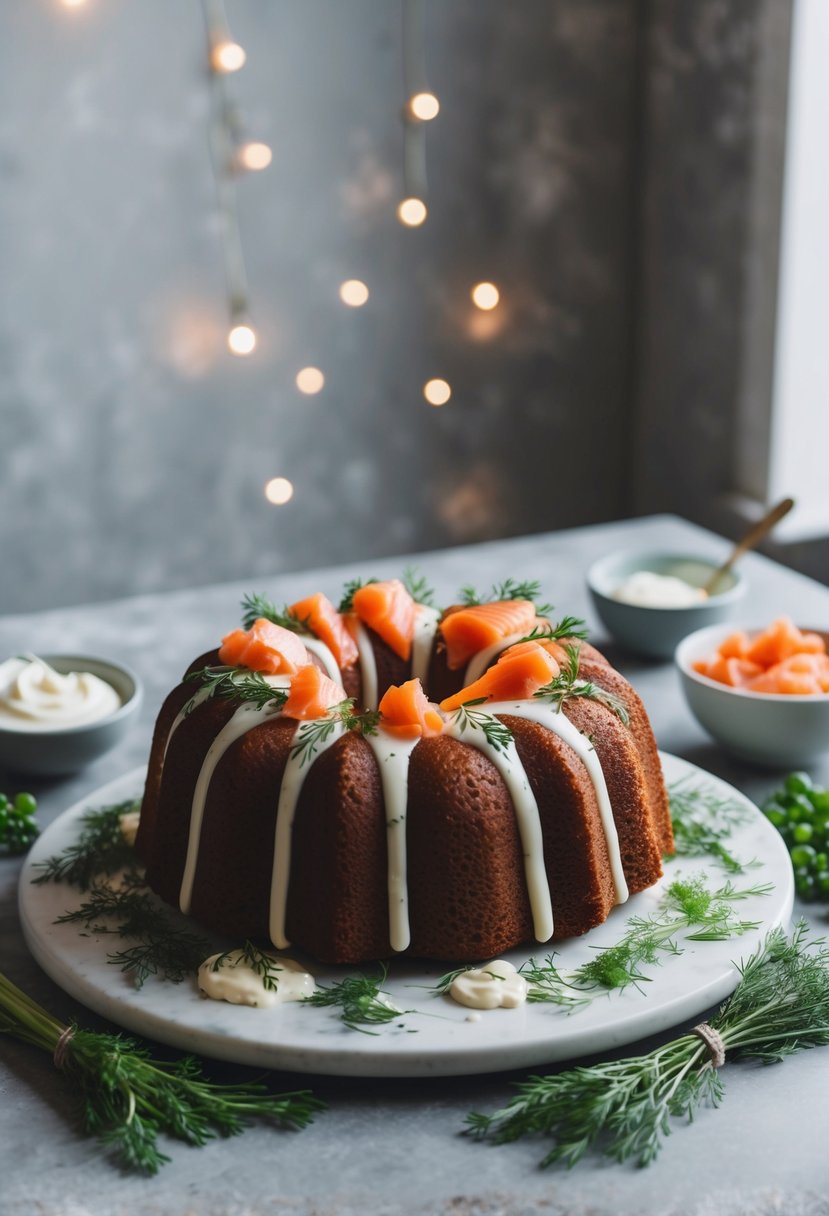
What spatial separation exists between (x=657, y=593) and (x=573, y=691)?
3.47ft

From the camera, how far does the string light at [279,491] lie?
15.4 ft

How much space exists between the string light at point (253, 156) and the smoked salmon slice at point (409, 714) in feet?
10.9

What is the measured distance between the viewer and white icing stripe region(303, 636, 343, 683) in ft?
6.46

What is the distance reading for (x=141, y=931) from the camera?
1.77m

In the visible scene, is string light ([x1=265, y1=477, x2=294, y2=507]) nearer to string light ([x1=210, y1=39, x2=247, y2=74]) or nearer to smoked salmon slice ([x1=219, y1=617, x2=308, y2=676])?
string light ([x1=210, y1=39, x2=247, y2=74])

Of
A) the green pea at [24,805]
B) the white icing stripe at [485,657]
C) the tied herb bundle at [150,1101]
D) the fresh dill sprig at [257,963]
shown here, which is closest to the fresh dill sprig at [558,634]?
the white icing stripe at [485,657]

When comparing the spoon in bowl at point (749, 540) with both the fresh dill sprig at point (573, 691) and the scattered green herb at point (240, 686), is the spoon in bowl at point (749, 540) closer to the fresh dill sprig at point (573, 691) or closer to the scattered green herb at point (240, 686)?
the fresh dill sprig at point (573, 691)

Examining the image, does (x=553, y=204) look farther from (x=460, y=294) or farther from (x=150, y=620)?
(x=150, y=620)

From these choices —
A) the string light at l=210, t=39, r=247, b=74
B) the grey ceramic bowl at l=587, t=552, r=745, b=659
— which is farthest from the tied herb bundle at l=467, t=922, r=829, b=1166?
the string light at l=210, t=39, r=247, b=74

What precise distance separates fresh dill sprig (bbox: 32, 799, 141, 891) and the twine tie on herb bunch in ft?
2.80

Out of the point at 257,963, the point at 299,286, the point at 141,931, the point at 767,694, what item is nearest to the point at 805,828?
the point at 767,694

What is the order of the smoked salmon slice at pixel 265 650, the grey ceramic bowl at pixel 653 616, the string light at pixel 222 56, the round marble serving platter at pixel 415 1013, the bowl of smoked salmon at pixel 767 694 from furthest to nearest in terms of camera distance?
1. the string light at pixel 222 56
2. the grey ceramic bowl at pixel 653 616
3. the bowl of smoked salmon at pixel 767 694
4. the smoked salmon slice at pixel 265 650
5. the round marble serving platter at pixel 415 1013

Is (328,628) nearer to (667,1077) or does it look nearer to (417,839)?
(417,839)

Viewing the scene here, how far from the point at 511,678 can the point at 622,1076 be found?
1.77ft
